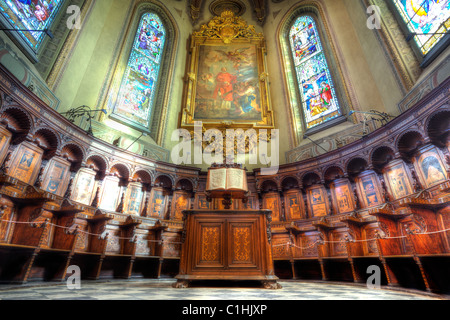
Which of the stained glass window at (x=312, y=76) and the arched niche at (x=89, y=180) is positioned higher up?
the stained glass window at (x=312, y=76)

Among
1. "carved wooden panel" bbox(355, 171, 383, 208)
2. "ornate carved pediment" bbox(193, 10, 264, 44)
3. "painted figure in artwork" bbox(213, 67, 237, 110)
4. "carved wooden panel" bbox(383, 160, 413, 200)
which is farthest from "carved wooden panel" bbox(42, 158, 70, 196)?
"ornate carved pediment" bbox(193, 10, 264, 44)

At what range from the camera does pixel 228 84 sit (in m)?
12.4

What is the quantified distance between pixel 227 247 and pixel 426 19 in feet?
29.3

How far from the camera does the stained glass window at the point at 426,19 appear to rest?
646 centimetres

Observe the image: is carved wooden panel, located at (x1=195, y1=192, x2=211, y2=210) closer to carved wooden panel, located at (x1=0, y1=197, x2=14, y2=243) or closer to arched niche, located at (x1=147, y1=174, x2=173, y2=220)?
arched niche, located at (x1=147, y1=174, x2=173, y2=220)

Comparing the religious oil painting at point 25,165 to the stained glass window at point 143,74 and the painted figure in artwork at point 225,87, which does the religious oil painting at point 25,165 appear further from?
the painted figure in artwork at point 225,87

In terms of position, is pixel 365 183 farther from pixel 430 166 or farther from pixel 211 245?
pixel 211 245

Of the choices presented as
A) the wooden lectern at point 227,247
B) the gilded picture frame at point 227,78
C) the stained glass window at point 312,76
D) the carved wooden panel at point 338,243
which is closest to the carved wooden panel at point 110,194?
the gilded picture frame at point 227,78

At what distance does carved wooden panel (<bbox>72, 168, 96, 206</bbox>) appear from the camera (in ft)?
23.9

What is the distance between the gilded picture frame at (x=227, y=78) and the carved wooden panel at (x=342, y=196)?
13.2 feet

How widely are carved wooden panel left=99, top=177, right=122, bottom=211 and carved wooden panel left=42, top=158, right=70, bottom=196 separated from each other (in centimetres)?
122

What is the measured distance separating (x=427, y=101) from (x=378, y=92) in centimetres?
262

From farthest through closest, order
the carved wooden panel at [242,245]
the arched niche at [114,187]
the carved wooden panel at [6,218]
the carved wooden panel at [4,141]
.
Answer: the arched niche at [114,187] → the carved wooden panel at [4,141] → the carved wooden panel at [6,218] → the carved wooden panel at [242,245]
